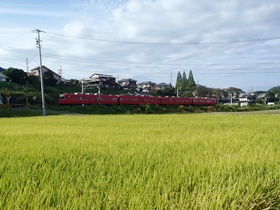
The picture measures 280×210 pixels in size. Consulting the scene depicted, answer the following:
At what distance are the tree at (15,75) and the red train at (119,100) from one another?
17006 millimetres

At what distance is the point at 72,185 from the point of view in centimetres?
172

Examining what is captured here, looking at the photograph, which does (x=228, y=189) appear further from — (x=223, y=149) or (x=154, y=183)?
(x=223, y=149)

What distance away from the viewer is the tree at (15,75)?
4868 cm

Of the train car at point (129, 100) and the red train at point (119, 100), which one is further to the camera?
the train car at point (129, 100)

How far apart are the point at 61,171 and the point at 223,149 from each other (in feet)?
6.95

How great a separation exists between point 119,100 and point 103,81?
2754 centimetres

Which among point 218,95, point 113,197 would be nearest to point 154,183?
point 113,197

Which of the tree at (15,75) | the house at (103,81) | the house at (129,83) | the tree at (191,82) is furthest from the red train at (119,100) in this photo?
the house at (129,83)

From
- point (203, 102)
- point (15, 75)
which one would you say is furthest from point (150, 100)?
point (15, 75)

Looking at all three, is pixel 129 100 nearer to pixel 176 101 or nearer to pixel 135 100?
pixel 135 100

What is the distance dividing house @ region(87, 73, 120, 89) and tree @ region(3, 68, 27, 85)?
19791 millimetres

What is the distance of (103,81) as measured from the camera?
224 ft

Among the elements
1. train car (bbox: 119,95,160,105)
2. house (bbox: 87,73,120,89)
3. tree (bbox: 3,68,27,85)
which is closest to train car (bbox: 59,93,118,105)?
train car (bbox: 119,95,160,105)

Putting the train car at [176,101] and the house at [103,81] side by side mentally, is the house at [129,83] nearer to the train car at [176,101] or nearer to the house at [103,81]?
the house at [103,81]
